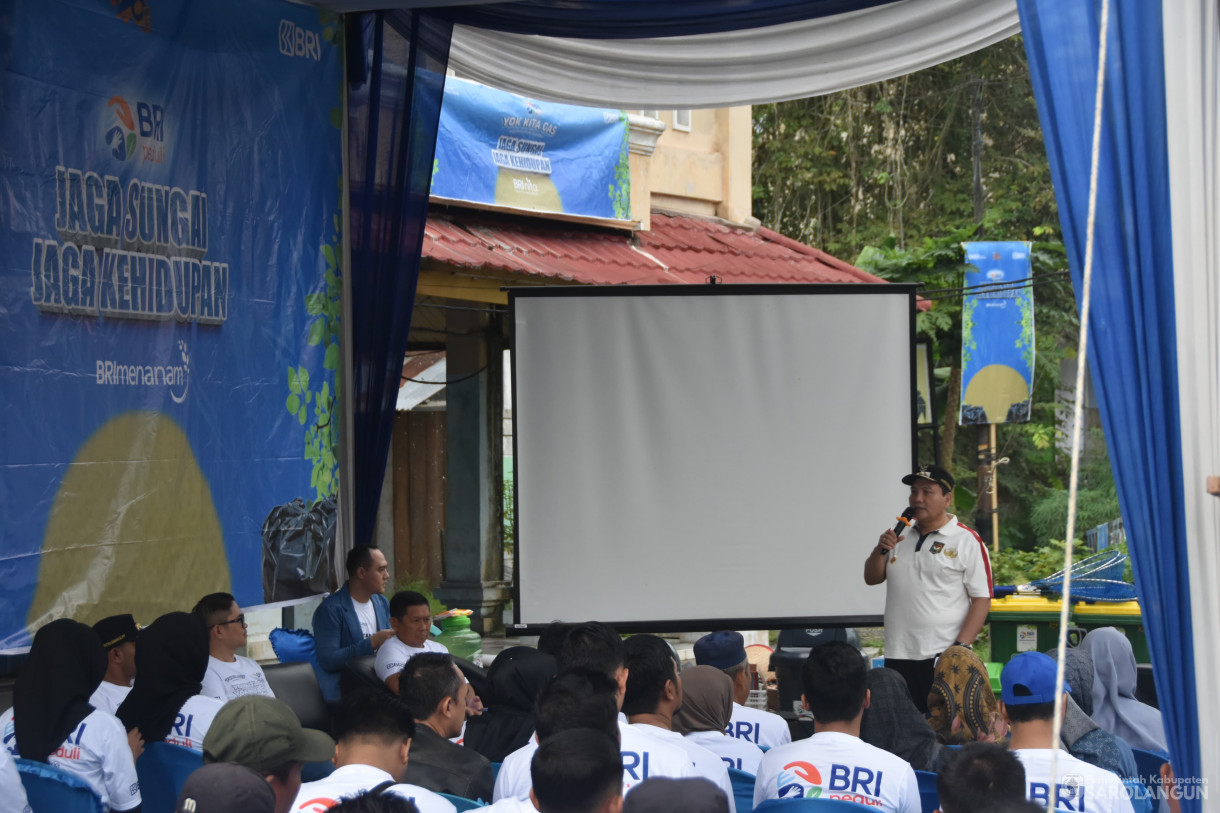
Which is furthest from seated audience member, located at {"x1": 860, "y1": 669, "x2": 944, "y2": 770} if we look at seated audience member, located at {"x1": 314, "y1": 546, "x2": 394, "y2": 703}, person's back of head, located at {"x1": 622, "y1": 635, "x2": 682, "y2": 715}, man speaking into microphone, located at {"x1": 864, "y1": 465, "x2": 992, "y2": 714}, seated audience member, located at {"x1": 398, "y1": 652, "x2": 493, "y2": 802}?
seated audience member, located at {"x1": 314, "y1": 546, "x2": 394, "y2": 703}

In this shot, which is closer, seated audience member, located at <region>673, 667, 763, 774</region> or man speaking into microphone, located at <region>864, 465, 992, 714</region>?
seated audience member, located at <region>673, 667, 763, 774</region>

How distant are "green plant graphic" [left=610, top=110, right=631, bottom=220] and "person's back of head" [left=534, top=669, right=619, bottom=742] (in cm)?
583

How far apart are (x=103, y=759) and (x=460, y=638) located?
15.1ft

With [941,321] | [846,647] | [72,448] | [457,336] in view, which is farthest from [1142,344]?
[941,321]

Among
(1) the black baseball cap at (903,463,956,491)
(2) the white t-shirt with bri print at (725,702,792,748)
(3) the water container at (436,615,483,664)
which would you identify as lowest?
(3) the water container at (436,615,483,664)

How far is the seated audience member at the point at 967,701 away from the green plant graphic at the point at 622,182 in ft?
17.1

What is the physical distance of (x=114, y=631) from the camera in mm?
3834

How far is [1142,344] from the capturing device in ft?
9.73

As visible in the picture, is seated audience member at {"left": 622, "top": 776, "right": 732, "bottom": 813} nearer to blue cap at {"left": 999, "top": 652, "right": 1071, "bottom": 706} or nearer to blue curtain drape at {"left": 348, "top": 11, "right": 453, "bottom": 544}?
blue cap at {"left": 999, "top": 652, "right": 1071, "bottom": 706}

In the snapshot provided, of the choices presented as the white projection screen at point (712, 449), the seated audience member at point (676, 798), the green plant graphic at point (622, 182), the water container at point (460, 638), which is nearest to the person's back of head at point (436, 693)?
the seated audience member at point (676, 798)

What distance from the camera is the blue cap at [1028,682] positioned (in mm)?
2992

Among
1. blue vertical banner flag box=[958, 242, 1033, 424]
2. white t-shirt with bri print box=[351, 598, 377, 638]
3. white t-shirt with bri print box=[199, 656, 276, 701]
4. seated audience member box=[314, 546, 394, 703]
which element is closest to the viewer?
white t-shirt with bri print box=[199, 656, 276, 701]

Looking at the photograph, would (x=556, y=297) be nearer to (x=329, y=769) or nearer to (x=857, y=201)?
(x=329, y=769)

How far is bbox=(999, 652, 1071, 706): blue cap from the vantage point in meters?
2.99
